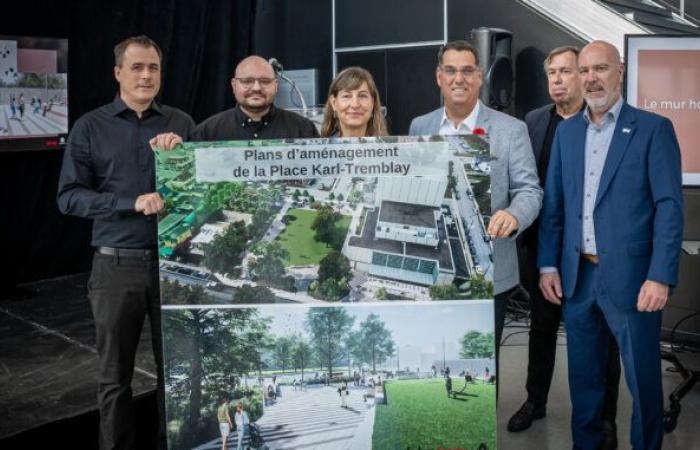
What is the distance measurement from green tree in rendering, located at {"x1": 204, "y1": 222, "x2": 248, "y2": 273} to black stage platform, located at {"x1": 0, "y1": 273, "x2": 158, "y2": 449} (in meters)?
1.46

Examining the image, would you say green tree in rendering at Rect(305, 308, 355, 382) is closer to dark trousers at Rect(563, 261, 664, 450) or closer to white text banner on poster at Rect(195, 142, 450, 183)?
white text banner on poster at Rect(195, 142, 450, 183)

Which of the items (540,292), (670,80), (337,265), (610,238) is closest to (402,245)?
(337,265)

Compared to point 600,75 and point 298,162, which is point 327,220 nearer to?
point 298,162

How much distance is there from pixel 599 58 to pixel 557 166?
0.41 m

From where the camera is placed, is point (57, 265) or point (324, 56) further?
point (324, 56)

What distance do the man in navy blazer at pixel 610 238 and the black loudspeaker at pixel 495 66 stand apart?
9.27 feet

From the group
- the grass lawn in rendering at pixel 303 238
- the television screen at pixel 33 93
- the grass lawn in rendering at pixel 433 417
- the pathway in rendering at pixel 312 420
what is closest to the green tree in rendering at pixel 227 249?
the grass lawn in rendering at pixel 303 238

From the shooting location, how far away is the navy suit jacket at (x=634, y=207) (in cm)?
261

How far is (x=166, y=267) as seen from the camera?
2219 mm

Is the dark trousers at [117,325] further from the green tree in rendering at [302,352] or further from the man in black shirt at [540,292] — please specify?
the man in black shirt at [540,292]

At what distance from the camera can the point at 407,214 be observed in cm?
216

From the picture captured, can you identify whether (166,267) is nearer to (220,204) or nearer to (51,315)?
(220,204)

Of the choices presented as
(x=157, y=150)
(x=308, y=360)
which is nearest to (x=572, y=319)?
(x=308, y=360)

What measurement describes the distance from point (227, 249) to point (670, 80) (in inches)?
106
